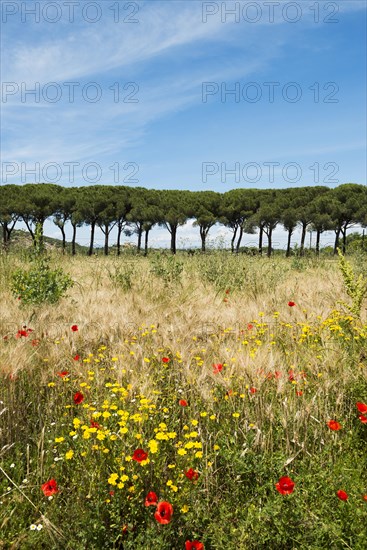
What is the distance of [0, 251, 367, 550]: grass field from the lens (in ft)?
7.31

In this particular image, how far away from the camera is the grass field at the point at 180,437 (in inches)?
87.7

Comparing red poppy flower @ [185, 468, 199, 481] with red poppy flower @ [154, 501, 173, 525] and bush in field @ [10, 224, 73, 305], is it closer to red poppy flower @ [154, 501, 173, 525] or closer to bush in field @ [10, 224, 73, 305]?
red poppy flower @ [154, 501, 173, 525]

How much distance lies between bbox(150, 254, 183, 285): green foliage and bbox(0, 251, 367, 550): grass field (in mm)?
4226

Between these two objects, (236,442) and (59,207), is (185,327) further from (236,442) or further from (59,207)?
(59,207)

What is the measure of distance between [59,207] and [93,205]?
5.67 metres

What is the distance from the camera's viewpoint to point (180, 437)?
3.09 meters

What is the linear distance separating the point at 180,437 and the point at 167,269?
777cm

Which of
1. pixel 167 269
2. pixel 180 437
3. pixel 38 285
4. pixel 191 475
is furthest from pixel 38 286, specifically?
pixel 191 475

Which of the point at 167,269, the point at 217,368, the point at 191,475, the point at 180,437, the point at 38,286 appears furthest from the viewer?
the point at 167,269

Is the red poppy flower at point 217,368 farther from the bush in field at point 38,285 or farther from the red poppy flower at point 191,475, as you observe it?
the bush in field at point 38,285

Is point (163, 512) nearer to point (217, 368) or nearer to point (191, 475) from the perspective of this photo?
point (191, 475)

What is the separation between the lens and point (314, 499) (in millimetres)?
2488

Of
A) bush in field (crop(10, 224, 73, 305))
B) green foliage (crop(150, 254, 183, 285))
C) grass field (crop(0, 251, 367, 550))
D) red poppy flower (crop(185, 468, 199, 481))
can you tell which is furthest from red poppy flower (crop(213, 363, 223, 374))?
green foliage (crop(150, 254, 183, 285))

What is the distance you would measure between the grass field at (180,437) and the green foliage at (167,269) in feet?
13.9
